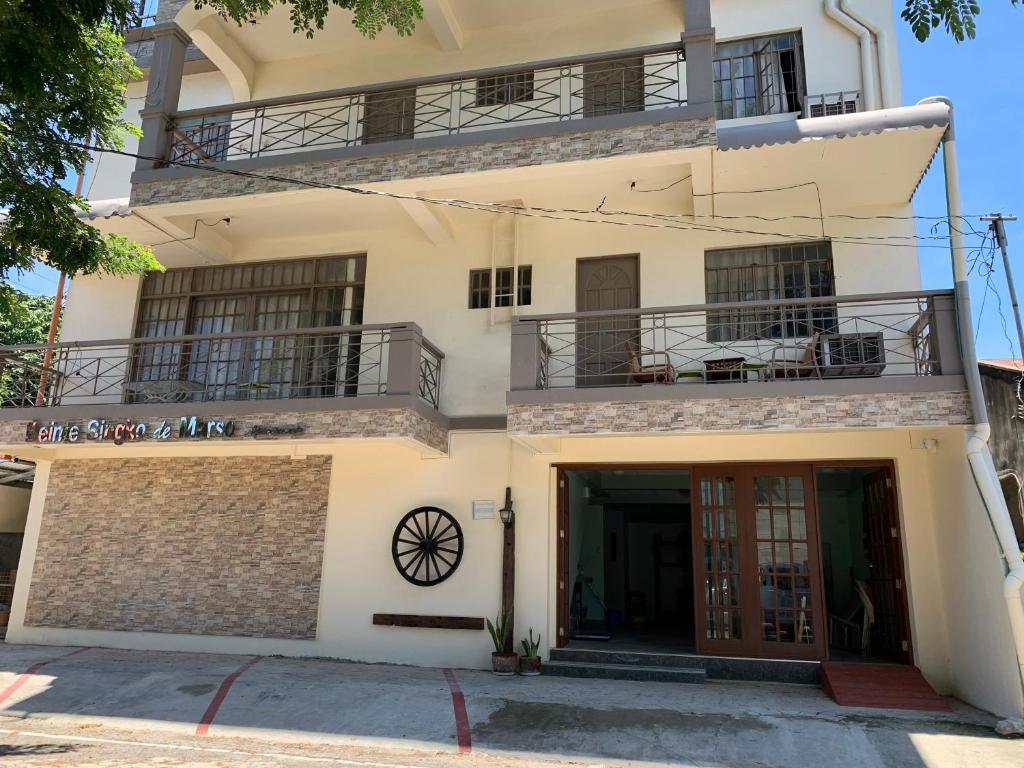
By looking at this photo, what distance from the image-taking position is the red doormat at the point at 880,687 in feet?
28.6

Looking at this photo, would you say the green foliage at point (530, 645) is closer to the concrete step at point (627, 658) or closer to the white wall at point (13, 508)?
the concrete step at point (627, 658)

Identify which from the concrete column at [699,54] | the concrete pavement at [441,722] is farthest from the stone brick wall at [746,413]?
the concrete column at [699,54]

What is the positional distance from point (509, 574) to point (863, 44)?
8926mm

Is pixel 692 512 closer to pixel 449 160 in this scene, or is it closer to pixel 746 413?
pixel 746 413

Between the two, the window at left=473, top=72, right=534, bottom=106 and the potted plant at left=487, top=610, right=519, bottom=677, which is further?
the window at left=473, top=72, right=534, bottom=106

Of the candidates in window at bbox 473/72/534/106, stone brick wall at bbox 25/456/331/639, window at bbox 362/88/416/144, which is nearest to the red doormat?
stone brick wall at bbox 25/456/331/639

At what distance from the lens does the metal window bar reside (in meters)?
9.38

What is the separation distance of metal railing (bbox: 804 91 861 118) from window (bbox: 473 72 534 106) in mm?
4083

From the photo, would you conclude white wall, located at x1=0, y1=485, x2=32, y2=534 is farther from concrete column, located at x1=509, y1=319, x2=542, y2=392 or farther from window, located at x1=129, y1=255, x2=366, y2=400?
concrete column, located at x1=509, y1=319, x2=542, y2=392

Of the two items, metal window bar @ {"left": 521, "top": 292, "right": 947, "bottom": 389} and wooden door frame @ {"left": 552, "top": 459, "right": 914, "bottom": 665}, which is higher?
metal window bar @ {"left": 521, "top": 292, "right": 947, "bottom": 389}

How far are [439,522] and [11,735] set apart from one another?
5.40 m

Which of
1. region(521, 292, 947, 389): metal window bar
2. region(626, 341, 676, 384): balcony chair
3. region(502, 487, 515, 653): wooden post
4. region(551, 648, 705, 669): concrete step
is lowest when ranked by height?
region(551, 648, 705, 669): concrete step

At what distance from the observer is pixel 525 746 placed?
736 cm

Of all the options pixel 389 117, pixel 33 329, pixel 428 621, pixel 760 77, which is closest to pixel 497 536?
pixel 428 621
